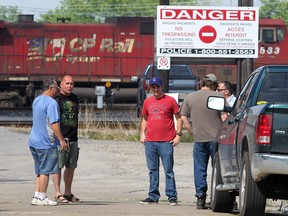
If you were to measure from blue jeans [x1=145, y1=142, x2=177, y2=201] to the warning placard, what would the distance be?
10.7 meters

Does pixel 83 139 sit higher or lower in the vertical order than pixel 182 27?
lower

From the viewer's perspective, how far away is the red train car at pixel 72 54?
44.6 metres

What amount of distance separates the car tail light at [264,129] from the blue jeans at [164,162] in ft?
13.1

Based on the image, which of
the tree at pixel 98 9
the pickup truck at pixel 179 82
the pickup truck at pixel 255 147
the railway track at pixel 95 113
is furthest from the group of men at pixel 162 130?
the tree at pixel 98 9

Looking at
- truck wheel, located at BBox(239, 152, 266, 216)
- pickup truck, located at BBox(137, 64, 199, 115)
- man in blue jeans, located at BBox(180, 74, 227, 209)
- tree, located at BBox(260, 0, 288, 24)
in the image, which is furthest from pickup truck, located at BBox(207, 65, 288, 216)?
tree, located at BBox(260, 0, 288, 24)

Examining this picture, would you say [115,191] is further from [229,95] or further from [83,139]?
[83,139]

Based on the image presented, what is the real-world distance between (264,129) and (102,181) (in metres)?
8.86

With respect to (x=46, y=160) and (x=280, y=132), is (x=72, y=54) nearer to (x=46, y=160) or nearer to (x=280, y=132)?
(x=46, y=160)

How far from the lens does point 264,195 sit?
1028 centimetres

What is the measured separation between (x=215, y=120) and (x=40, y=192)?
106 inches

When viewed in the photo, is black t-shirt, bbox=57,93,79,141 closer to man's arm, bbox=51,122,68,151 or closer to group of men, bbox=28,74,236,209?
group of men, bbox=28,74,236,209

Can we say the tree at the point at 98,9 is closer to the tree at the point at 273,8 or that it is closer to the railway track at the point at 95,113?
the tree at the point at 273,8

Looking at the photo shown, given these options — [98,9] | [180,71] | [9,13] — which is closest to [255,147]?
[180,71]

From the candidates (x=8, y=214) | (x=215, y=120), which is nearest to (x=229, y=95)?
(x=215, y=120)
